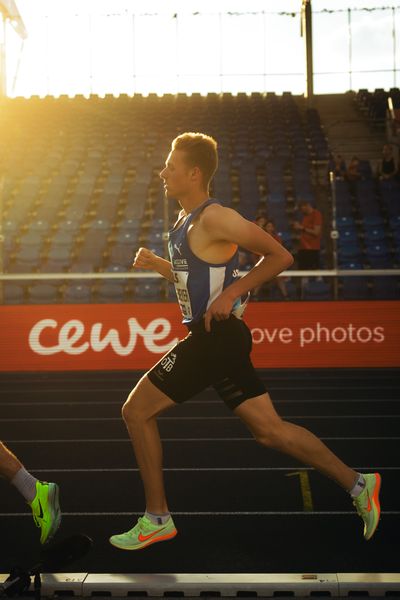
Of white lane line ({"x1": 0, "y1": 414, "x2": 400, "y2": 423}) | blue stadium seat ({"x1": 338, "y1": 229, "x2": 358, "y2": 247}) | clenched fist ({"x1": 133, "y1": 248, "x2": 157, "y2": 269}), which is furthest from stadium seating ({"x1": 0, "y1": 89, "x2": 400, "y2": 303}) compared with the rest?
clenched fist ({"x1": 133, "y1": 248, "x2": 157, "y2": 269})

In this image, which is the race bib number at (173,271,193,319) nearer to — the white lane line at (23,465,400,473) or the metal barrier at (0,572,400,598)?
the metal barrier at (0,572,400,598)

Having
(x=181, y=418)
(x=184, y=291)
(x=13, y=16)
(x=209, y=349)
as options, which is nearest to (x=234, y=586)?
(x=209, y=349)

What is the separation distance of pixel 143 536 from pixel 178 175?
170cm

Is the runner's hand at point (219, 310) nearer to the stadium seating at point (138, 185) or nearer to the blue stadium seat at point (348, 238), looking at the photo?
the stadium seating at point (138, 185)

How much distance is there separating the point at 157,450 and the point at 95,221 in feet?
40.9

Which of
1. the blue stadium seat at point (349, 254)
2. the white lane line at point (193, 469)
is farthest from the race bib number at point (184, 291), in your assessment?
the blue stadium seat at point (349, 254)

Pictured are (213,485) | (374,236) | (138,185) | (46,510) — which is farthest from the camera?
(138,185)

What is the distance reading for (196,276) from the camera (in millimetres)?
3670

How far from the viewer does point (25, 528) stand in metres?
4.32

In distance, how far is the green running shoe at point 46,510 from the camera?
392 centimetres

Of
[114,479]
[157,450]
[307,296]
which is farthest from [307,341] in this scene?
[157,450]

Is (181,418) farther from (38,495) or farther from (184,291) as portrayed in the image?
(184,291)

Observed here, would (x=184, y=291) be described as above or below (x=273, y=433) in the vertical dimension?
above

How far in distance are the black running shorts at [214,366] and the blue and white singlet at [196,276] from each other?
82 millimetres
